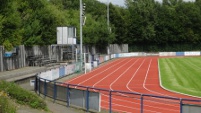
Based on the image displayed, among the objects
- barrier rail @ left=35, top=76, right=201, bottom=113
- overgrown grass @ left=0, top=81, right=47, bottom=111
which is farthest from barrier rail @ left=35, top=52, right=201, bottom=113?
overgrown grass @ left=0, top=81, right=47, bottom=111

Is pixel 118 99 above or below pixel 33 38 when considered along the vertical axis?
below

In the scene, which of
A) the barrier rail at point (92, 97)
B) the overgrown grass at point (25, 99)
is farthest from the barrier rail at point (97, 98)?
the overgrown grass at point (25, 99)

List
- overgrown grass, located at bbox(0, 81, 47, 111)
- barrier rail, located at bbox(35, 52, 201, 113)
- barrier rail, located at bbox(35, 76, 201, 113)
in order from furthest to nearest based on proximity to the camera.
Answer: overgrown grass, located at bbox(0, 81, 47, 111) → barrier rail, located at bbox(35, 76, 201, 113) → barrier rail, located at bbox(35, 52, 201, 113)

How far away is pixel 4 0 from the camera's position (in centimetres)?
3519

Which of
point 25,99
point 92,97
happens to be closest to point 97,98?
point 92,97

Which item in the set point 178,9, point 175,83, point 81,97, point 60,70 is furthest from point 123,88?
point 178,9

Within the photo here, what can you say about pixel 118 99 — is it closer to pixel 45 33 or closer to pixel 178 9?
pixel 45 33

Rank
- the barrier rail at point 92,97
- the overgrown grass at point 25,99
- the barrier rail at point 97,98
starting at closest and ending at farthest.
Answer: the barrier rail at point 97,98, the barrier rail at point 92,97, the overgrown grass at point 25,99

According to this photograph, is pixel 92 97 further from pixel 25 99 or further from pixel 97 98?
pixel 25 99

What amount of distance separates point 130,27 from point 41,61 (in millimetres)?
56320

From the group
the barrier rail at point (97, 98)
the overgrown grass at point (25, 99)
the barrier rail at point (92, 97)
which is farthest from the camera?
the overgrown grass at point (25, 99)

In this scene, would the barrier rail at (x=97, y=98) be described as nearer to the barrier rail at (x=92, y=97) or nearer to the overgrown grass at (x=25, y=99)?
the barrier rail at (x=92, y=97)

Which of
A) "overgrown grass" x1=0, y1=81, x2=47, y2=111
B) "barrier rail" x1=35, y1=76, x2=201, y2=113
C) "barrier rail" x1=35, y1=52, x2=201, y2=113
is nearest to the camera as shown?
"barrier rail" x1=35, y1=52, x2=201, y2=113

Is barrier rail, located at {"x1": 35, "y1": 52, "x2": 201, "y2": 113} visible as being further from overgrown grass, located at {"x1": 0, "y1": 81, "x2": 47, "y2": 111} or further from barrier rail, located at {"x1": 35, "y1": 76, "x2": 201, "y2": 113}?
overgrown grass, located at {"x1": 0, "y1": 81, "x2": 47, "y2": 111}
